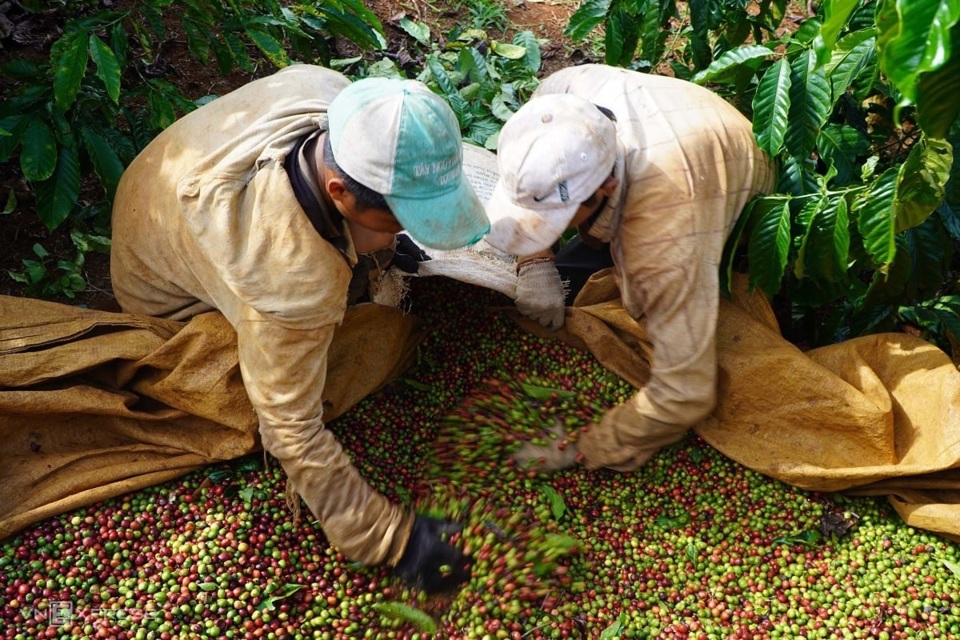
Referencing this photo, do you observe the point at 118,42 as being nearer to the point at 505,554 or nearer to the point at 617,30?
the point at 617,30

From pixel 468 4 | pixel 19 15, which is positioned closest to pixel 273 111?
pixel 19 15

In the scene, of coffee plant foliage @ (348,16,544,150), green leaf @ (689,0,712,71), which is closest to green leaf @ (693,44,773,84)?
green leaf @ (689,0,712,71)

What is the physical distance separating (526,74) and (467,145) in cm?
99

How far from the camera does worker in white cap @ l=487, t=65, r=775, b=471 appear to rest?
2244 mm

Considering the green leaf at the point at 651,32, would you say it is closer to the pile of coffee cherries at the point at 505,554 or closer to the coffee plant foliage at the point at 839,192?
the coffee plant foliage at the point at 839,192

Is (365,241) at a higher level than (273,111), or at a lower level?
lower

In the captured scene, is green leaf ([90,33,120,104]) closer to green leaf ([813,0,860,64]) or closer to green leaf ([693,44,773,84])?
green leaf ([693,44,773,84])

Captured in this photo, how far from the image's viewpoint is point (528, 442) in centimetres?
280

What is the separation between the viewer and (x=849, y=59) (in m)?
2.40

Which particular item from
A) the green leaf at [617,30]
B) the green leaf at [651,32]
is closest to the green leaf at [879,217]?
the green leaf at [651,32]

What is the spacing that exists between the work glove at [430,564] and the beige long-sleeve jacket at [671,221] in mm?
636

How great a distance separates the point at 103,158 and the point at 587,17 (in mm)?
2025

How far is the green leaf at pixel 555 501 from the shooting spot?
2678 mm

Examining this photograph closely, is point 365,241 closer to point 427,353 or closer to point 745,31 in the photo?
point 427,353
